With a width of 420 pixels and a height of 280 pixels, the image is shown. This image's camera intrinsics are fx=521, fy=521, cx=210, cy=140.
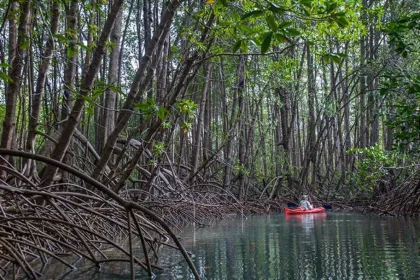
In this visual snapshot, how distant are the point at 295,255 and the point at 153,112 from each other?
5.79 feet

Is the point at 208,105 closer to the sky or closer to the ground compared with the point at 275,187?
closer to the sky

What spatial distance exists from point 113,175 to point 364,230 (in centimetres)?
316

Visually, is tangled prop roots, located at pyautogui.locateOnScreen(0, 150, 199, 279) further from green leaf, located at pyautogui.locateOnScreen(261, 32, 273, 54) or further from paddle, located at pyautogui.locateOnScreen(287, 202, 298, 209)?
paddle, located at pyautogui.locateOnScreen(287, 202, 298, 209)

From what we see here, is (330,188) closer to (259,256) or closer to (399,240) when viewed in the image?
(399,240)

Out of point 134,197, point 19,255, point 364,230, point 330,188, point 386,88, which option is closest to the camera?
point 19,255

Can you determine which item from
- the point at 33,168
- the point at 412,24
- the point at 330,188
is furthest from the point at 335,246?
the point at 330,188

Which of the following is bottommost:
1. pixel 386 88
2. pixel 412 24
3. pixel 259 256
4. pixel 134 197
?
pixel 259 256

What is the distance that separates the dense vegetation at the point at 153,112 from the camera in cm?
306

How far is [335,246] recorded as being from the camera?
4.93 m

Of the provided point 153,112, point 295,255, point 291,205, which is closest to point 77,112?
point 153,112

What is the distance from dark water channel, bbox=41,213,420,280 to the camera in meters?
3.49

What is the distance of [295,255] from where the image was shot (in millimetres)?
4367

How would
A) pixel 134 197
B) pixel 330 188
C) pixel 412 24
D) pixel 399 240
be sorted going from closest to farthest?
pixel 412 24, pixel 399 240, pixel 134 197, pixel 330 188

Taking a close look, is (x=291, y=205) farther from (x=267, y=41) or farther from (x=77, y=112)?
(x=267, y=41)
